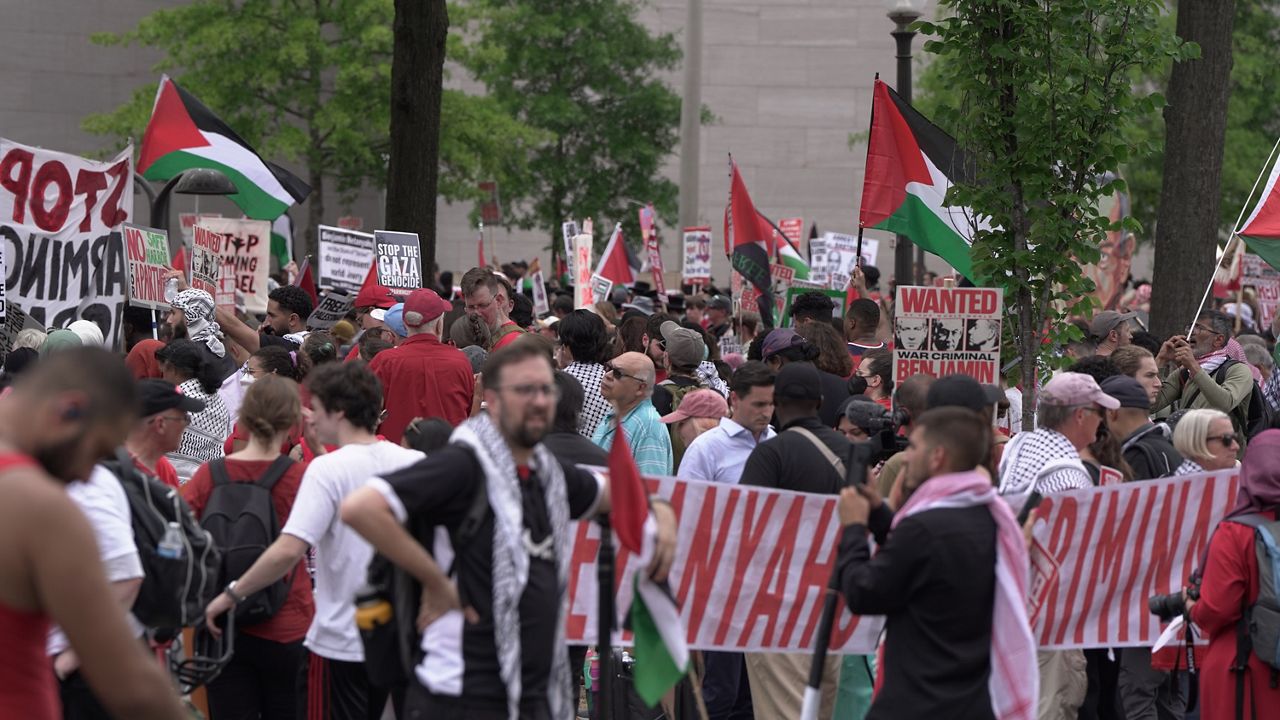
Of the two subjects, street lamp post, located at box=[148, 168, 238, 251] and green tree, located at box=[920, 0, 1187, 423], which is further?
street lamp post, located at box=[148, 168, 238, 251]

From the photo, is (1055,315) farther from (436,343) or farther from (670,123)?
(670,123)

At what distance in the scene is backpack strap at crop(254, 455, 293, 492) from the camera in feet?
21.2

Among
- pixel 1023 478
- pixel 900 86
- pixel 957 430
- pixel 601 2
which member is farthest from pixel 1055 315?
pixel 601 2

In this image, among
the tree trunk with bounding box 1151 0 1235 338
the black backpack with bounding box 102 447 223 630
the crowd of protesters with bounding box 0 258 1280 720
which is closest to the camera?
the crowd of protesters with bounding box 0 258 1280 720

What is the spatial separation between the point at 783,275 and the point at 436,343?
355 inches

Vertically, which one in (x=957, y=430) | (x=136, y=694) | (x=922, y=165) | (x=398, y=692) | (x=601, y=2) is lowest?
(x=398, y=692)

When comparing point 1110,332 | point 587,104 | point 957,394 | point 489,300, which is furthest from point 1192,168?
point 587,104

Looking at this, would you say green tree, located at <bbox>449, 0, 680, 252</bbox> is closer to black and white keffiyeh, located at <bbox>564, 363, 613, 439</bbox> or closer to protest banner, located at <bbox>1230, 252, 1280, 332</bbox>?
protest banner, located at <bbox>1230, 252, 1280, 332</bbox>

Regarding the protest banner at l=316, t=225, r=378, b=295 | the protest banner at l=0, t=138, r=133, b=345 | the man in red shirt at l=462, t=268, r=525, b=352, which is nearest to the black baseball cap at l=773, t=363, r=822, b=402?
the man in red shirt at l=462, t=268, r=525, b=352

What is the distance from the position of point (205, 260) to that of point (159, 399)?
6808 mm

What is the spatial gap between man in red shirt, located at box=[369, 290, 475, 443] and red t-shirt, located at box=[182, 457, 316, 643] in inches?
110

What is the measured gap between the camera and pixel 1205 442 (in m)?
7.81

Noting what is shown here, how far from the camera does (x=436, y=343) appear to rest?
971cm

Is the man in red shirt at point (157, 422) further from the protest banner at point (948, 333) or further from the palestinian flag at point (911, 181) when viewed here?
the palestinian flag at point (911, 181)
